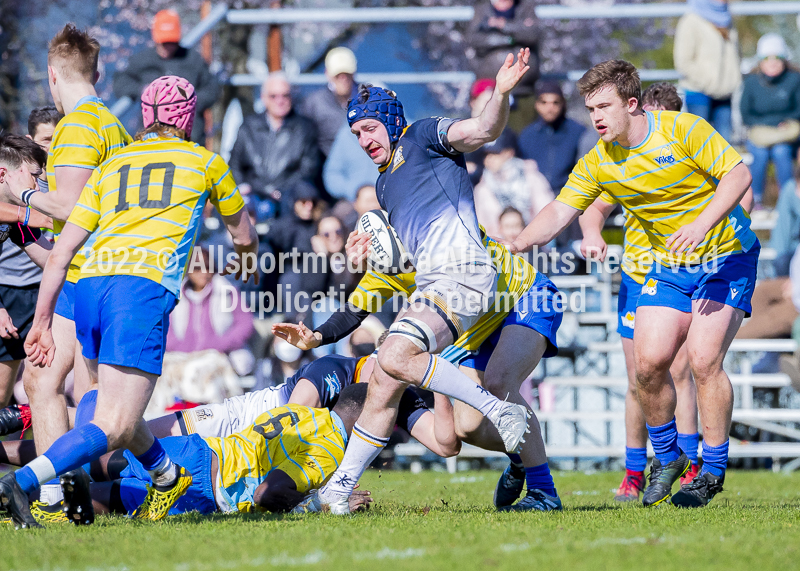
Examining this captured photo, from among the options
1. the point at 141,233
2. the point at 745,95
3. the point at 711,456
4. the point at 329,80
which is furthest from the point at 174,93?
the point at 745,95

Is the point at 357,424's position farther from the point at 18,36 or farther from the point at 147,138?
the point at 18,36

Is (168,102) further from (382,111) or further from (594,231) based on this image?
(594,231)

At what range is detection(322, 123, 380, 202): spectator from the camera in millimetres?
10852

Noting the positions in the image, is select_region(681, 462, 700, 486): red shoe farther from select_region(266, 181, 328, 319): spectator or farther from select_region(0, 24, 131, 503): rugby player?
select_region(266, 181, 328, 319): spectator

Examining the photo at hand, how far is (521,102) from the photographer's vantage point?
1112 centimetres

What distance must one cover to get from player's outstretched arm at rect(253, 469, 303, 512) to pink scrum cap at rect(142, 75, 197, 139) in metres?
2.03

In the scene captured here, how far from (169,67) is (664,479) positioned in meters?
7.80

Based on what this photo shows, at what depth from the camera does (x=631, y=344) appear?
6820 millimetres

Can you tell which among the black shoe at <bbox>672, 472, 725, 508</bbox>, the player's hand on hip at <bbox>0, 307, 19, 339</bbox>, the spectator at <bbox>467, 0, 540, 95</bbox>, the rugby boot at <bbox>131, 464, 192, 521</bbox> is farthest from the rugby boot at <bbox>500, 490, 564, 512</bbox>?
the spectator at <bbox>467, 0, 540, 95</bbox>

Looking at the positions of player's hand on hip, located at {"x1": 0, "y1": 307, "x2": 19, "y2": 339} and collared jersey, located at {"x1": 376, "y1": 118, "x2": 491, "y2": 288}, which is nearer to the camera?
collared jersey, located at {"x1": 376, "y1": 118, "x2": 491, "y2": 288}

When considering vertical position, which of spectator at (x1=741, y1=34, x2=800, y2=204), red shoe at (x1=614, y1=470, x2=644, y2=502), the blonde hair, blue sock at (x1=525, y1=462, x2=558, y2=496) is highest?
Answer: spectator at (x1=741, y1=34, x2=800, y2=204)

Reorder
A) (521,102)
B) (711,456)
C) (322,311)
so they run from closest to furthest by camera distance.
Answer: (711,456) → (322,311) → (521,102)

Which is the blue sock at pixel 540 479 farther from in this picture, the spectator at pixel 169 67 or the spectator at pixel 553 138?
the spectator at pixel 169 67

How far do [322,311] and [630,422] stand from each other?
4005mm
